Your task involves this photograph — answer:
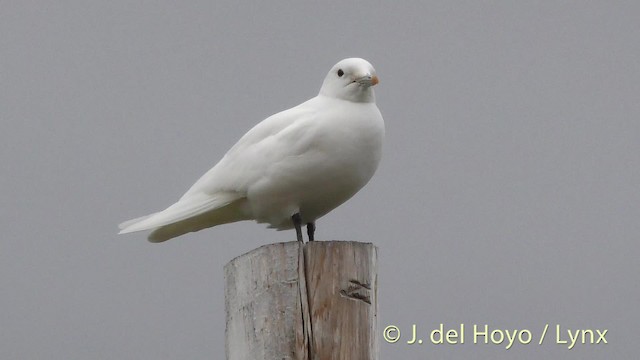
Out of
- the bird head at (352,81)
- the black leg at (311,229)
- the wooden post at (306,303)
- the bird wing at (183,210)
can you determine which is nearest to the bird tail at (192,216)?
the bird wing at (183,210)

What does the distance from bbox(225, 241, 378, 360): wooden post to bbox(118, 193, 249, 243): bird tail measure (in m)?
1.65

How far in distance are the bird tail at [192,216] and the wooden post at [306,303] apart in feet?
5.42

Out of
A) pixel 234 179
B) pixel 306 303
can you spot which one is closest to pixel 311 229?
pixel 234 179

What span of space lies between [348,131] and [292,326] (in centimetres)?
174

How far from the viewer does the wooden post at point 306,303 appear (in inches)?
162

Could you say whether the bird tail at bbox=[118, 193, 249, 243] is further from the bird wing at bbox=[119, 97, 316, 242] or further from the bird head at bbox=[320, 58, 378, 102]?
the bird head at bbox=[320, 58, 378, 102]

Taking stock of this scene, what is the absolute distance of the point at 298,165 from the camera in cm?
558

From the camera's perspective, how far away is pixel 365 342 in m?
4.14

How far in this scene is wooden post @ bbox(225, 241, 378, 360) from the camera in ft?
13.5

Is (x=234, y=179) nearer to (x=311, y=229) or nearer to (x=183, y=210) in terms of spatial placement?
(x=183, y=210)

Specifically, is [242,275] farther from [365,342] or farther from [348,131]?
[348,131]

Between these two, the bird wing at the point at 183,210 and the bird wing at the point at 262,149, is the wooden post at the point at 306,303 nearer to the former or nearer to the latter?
the bird wing at the point at 262,149

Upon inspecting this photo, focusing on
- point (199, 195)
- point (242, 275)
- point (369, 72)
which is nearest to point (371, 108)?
point (369, 72)

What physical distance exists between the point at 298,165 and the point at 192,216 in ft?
2.97
